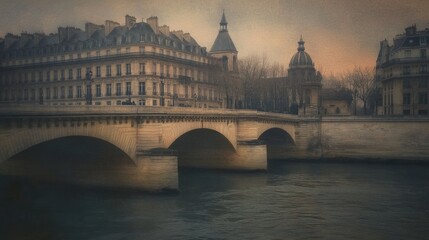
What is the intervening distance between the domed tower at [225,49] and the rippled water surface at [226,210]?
147 feet

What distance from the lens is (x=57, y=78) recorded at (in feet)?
235

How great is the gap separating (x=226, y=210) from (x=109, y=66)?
43.6 m

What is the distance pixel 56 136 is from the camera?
25562mm

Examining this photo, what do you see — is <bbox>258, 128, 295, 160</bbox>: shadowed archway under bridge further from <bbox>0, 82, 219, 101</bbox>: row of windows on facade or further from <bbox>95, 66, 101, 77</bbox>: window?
<bbox>95, 66, 101, 77</bbox>: window

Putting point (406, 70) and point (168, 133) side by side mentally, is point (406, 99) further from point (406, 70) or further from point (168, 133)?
point (168, 133)

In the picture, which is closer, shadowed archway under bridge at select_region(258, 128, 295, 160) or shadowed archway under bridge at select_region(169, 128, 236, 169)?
shadowed archway under bridge at select_region(169, 128, 236, 169)

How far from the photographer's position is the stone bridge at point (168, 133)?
24062 mm

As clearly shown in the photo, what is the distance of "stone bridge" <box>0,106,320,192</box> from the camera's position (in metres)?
24.1

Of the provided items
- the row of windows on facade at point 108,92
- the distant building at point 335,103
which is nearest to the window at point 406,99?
the distant building at point 335,103

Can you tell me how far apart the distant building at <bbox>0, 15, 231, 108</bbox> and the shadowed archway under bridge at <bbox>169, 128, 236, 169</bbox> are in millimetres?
18276

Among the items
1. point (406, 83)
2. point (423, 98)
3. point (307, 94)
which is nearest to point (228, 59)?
point (307, 94)

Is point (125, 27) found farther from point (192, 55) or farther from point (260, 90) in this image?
point (260, 90)

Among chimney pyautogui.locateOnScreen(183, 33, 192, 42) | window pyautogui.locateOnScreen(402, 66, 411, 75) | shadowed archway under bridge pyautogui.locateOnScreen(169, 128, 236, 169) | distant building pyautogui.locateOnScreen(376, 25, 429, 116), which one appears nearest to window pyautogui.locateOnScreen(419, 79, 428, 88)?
distant building pyautogui.locateOnScreen(376, 25, 429, 116)

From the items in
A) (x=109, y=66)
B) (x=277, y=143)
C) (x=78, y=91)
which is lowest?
(x=277, y=143)
